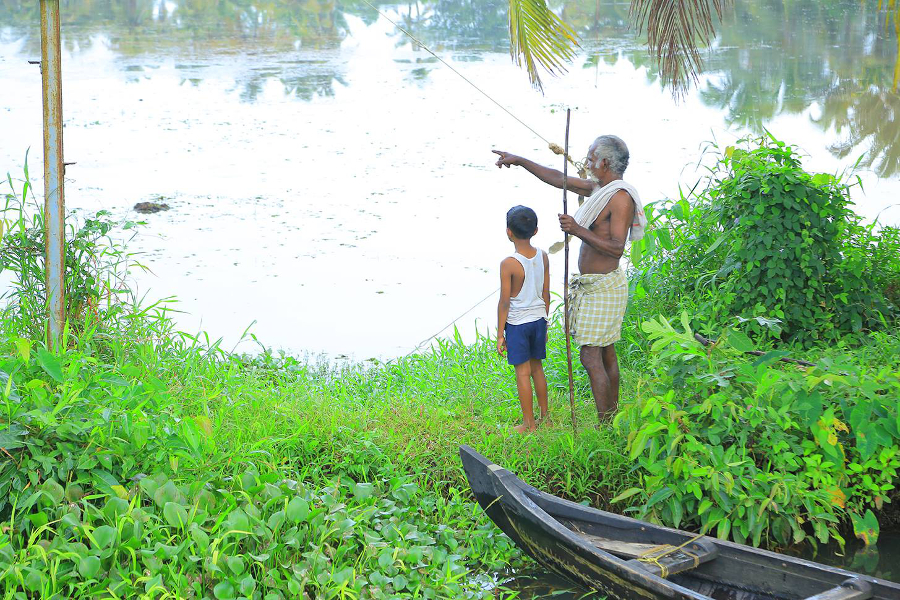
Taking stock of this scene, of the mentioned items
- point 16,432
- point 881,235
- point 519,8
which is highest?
point 519,8

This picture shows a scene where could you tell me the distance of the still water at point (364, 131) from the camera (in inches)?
249

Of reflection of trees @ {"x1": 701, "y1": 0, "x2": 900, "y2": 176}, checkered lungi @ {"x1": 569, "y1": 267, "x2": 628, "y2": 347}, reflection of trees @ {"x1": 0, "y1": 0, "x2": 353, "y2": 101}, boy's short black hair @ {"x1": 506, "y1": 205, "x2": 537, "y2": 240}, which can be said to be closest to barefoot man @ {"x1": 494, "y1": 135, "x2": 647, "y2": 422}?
checkered lungi @ {"x1": 569, "y1": 267, "x2": 628, "y2": 347}

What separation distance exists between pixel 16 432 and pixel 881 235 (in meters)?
4.63

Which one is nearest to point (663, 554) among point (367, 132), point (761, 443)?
point (761, 443)

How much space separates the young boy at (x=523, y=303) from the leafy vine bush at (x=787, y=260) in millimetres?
1042

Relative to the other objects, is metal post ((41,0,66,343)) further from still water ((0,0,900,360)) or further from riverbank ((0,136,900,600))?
still water ((0,0,900,360))

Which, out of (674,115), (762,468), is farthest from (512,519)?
(674,115)

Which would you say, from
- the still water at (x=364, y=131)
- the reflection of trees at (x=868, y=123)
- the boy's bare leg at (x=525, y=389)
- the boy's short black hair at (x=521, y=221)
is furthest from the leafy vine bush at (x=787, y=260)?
the reflection of trees at (x=868, y=123)

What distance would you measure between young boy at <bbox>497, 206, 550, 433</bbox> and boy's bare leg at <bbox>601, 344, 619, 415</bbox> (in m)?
0.34

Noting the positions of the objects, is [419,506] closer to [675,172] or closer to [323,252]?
[323,252]

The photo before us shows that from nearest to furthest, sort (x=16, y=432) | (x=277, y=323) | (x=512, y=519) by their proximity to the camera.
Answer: (x=16, y=432), (x=512, y=519), (x=277, y=323)

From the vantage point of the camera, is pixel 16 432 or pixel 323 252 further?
pixel 323 252

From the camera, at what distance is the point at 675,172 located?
8594 millimetres

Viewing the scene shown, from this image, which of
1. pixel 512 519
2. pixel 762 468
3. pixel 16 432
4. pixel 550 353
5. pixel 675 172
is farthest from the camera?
pixel 675 172
